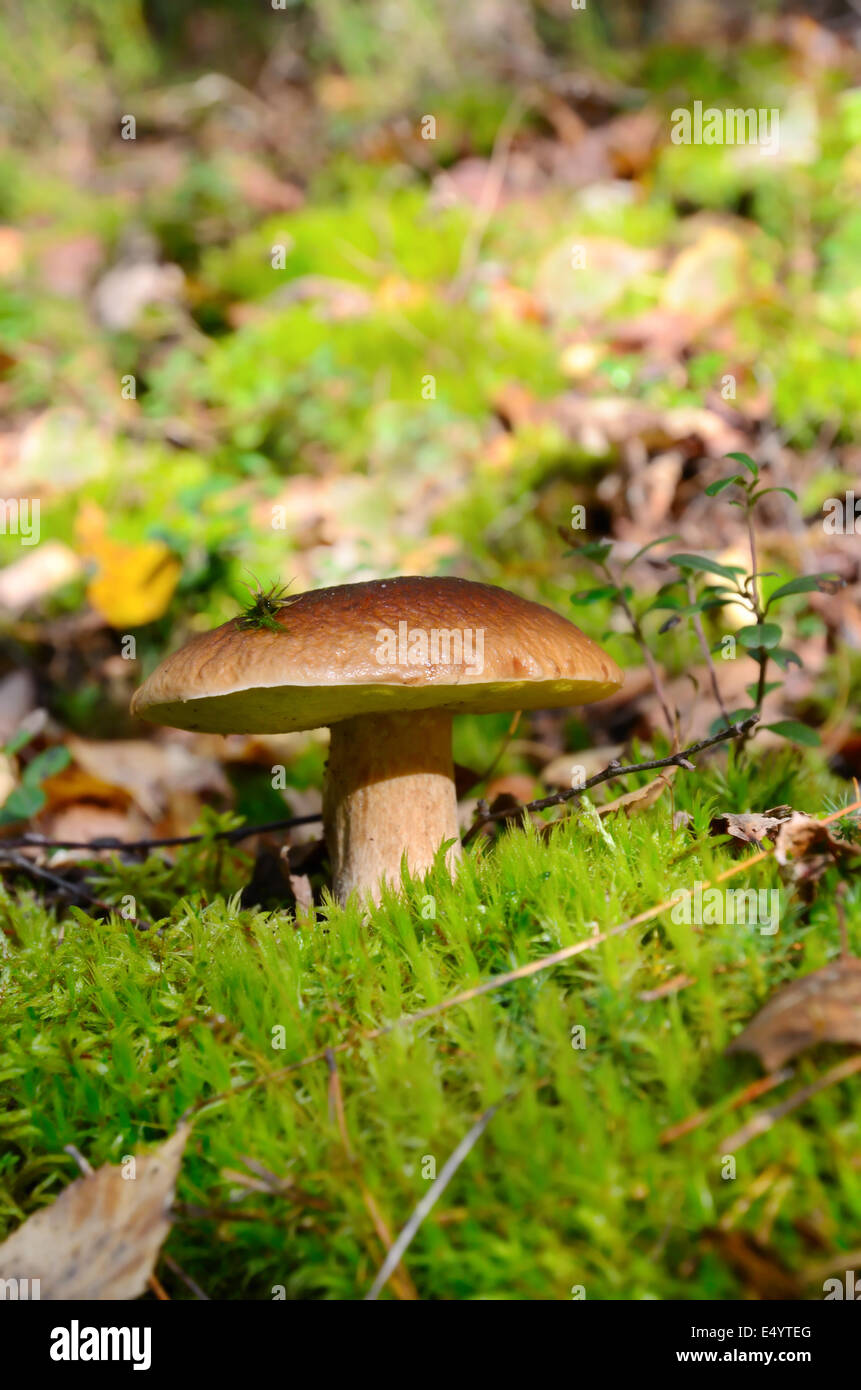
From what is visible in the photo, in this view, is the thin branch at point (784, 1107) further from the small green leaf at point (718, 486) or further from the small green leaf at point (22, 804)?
the small green leaf at point (22, 804)

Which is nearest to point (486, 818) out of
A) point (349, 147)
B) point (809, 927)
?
point (809, 927)

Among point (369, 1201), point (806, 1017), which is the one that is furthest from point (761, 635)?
point (369, 1201)

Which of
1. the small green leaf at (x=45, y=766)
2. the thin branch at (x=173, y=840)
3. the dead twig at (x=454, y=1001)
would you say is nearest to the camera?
the dead twig at (x=454, y=1001)

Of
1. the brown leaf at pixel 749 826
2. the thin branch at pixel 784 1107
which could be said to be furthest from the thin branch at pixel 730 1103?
the brown leaf at pixel 749 826

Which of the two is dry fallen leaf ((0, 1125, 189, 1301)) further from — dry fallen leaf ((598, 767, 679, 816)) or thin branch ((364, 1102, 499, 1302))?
dry fallen leaf ((598, 767, 679, 816))

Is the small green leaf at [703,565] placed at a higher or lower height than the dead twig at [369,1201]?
higher
